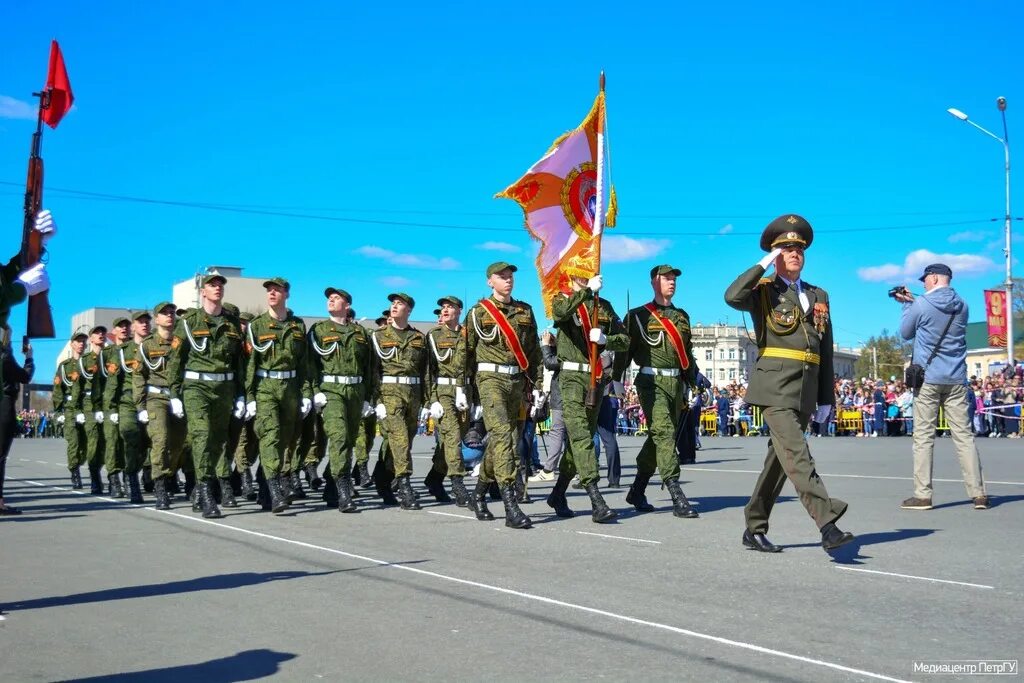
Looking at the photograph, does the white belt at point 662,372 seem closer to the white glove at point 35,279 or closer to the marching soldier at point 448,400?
the marching soldier at point 448,400

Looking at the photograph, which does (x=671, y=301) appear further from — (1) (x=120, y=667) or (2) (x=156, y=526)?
(1) (x=120, y=667)

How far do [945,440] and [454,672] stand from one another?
87.8 feet

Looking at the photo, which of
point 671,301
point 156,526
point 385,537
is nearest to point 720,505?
point 671,301

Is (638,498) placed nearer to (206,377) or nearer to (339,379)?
(339,379)

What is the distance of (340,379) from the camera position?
12.5m

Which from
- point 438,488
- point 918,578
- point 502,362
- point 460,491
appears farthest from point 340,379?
point 918,578

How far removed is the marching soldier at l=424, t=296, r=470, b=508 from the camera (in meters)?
11.9

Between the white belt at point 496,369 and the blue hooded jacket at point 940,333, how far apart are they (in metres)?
4.03

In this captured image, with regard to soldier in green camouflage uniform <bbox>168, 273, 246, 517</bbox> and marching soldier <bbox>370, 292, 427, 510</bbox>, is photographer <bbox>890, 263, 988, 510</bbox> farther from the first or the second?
soldier in green camouflage uniform <bbox>168, 273, 246, 517</bbox>

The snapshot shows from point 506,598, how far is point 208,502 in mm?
6104

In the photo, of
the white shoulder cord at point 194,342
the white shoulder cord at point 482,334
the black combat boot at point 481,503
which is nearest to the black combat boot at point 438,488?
the black combat boot at point 481,503

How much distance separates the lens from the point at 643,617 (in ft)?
19.9

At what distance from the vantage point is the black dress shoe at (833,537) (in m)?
7.61

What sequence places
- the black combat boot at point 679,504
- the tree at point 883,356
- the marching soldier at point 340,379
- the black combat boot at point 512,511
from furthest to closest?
the tree at point 883,356, the marching soldier at point 340,379, the black combat boot at point 679,504, the black combat boot at point 512,511
